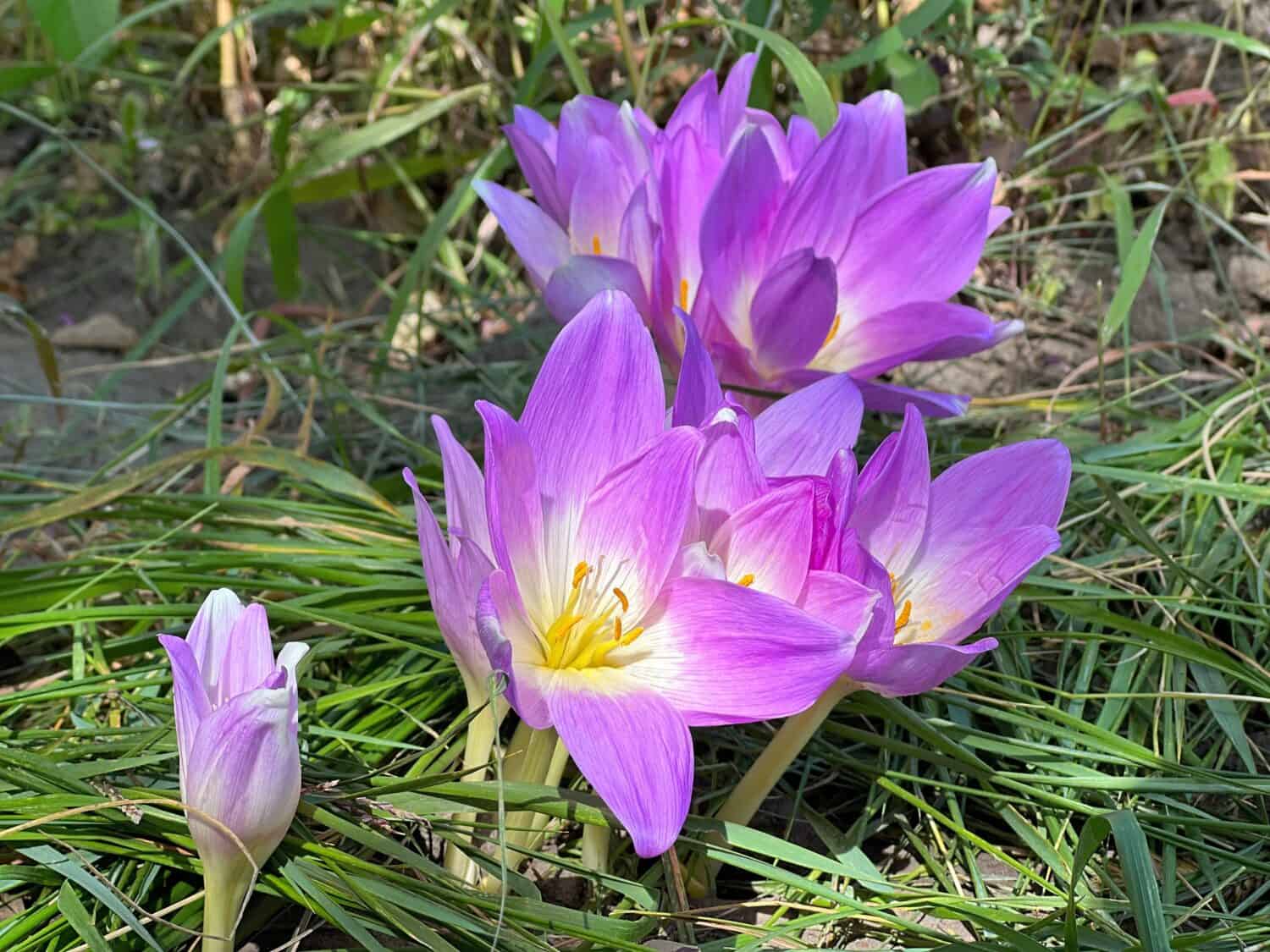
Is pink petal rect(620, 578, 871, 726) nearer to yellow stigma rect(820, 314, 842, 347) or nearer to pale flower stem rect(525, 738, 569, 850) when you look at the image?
pale flower stem rect(525, 738, 569, 850)

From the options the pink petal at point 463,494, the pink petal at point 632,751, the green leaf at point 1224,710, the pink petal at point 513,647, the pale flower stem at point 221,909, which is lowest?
the green leaf at point 1224,710

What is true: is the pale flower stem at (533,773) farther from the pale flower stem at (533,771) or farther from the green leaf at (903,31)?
the green leaf at (903,31)

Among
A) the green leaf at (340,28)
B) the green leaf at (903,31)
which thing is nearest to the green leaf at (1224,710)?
the green leaf at (903,31)

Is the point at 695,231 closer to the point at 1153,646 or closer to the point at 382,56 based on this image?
the point at 1153,646

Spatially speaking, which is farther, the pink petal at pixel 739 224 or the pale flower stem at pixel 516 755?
the pink petal at pixel 739 224

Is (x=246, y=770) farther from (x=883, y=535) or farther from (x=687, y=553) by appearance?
(x=883, y=535)

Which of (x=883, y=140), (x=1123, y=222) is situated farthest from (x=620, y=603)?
(x=1123, y=222)
